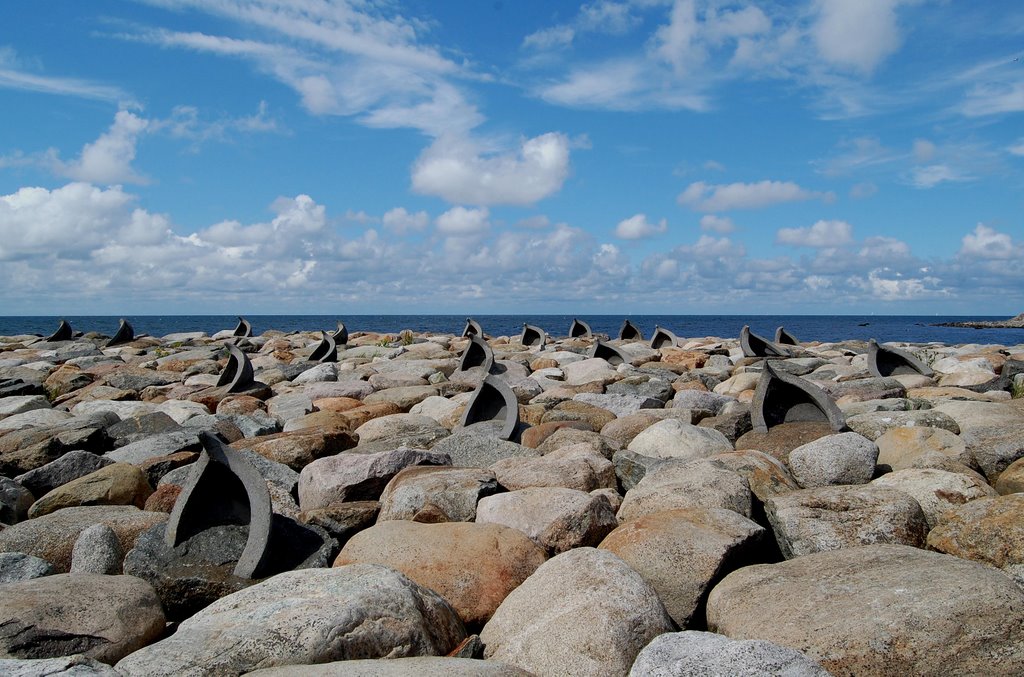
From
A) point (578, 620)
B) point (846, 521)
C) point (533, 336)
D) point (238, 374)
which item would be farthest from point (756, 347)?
point (578, 620)

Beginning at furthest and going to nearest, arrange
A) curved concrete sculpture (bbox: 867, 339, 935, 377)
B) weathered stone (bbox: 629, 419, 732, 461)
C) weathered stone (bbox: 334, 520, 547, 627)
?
1. curved concrete sculpture (bbox: 867, 339, 935, 377)
2. weathered stone (bbox: 629, 419, 732, 461)
3. weathered stone (bbox: 334, 520, 547, 627)

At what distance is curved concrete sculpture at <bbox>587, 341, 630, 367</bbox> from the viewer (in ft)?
59.7

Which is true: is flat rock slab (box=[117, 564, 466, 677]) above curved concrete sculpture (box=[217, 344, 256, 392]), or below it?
below

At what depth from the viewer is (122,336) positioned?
2880 cm

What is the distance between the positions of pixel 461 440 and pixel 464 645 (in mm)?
4840

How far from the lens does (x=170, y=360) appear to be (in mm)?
19688

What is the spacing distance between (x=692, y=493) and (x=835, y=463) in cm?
162

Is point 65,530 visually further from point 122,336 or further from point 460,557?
point 122,336

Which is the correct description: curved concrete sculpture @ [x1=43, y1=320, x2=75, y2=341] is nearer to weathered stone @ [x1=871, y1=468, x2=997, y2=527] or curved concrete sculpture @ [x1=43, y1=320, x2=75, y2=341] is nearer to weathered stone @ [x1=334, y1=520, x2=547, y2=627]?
weathered stone @ [x1=334, y1=520, x2=547, y2=627]

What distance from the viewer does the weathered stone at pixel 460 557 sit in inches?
205

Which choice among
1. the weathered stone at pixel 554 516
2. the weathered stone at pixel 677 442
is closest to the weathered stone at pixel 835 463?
the weathered stone at pixel 677 442

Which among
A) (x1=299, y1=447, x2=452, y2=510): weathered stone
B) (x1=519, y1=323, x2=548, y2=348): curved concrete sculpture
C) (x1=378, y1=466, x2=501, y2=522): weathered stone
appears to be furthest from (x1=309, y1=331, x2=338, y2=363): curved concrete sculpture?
(x1=378, y1=466, x2=501, y2=522): weathered stone

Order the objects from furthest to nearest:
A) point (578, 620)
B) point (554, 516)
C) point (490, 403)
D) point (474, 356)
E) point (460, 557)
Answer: point (474, 356) < point (490, 403) < point (554, 516) < point (460, 557) < point (578, 620)

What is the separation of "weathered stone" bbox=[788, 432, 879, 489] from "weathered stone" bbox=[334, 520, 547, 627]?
9.19 feet
